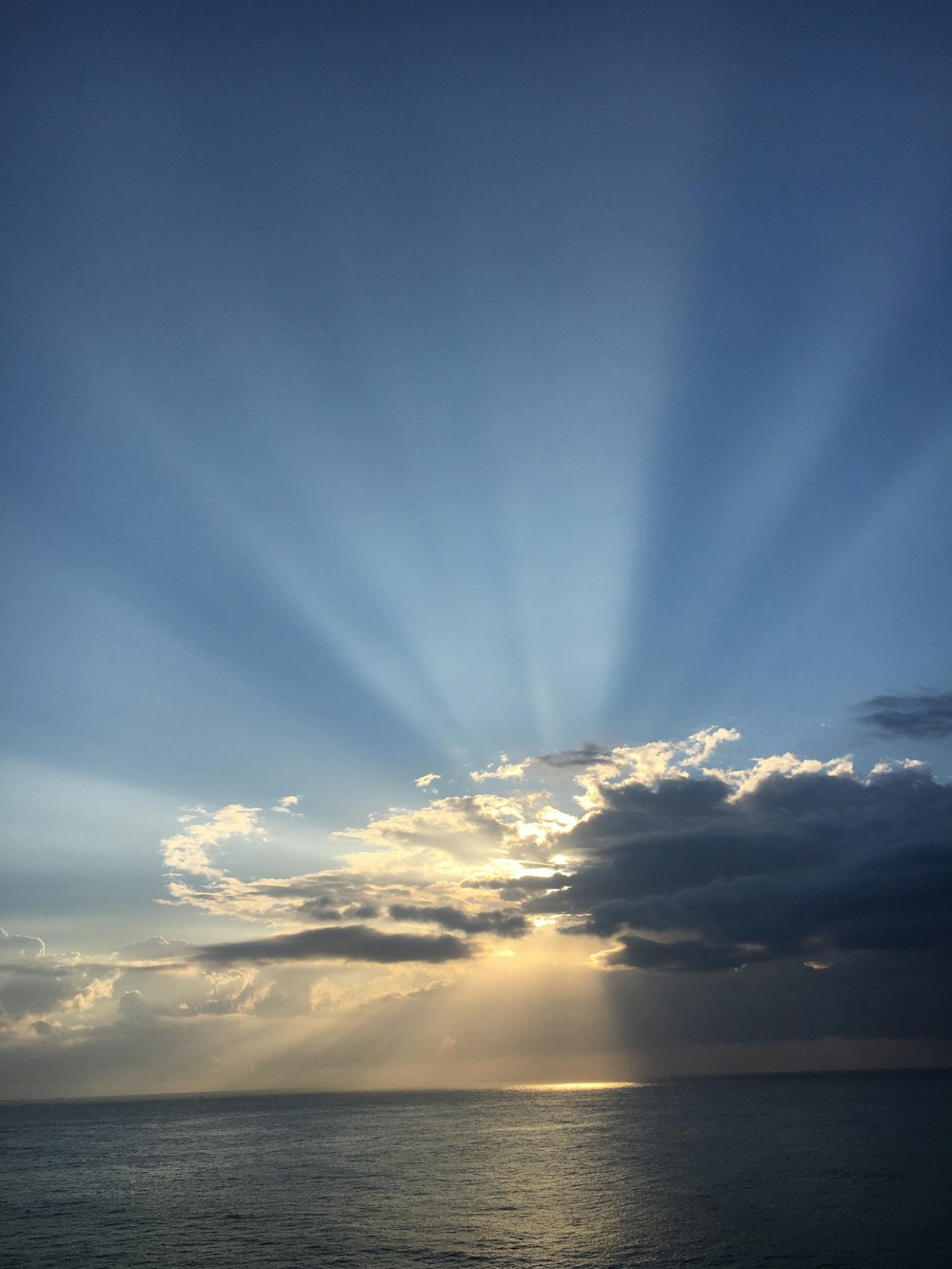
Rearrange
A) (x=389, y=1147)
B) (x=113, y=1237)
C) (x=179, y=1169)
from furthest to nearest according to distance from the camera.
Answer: (x=389, y=1147) → (x=179, y=1169) → (x=113, y=1237)

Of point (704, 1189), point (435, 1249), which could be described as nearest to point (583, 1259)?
point (435, 1249)

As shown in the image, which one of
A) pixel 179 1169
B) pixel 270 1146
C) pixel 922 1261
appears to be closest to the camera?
pixel 922 1261

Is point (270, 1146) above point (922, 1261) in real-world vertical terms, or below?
above

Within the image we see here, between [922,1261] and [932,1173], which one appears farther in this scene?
[932,1173]

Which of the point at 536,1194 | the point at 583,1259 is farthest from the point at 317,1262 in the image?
the point at 536,1194

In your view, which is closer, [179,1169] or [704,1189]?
[704,1189]

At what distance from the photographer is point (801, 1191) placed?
9431 cm

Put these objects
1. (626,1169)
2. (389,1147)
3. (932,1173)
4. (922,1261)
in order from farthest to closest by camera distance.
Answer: (389,1147) < (626,1169) < (932,1173) < (922,1261)

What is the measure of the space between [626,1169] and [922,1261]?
6384cm

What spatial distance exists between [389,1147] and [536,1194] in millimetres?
76525

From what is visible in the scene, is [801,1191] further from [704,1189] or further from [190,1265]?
[190,1265]

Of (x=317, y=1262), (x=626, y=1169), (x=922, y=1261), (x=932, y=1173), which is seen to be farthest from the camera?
(x=626, y=1169)

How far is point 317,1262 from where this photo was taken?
68250 mm

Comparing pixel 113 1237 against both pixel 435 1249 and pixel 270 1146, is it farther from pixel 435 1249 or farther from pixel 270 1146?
pixel 270 1146
